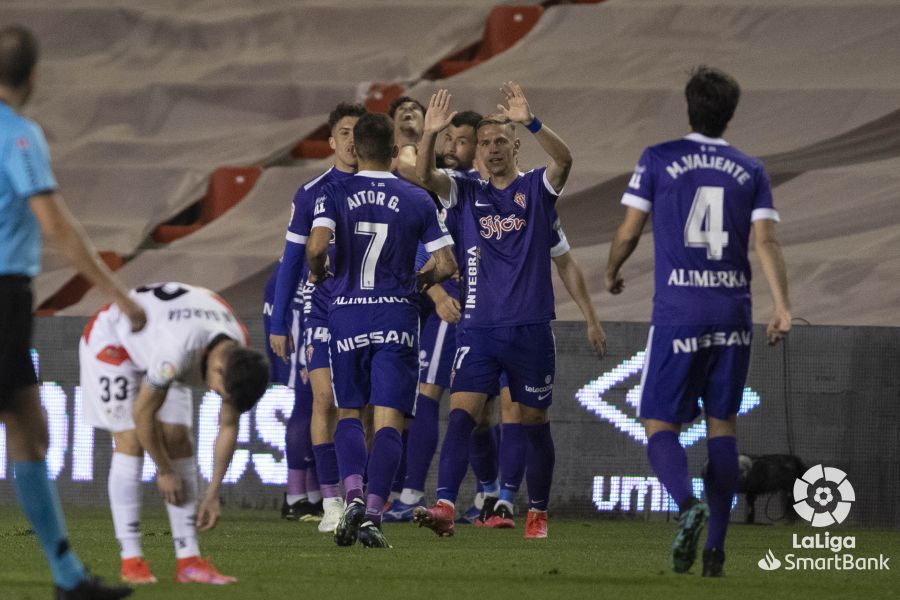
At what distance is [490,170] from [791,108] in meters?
8.46

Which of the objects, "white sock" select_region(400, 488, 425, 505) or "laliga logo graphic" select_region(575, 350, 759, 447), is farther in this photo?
"laliga logo graphic" select_region(575, 350, 759, 447)

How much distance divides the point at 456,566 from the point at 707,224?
179cm

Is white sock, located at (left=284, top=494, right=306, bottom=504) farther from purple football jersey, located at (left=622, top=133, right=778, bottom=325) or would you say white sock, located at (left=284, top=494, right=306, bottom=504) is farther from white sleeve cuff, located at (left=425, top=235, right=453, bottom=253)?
purple football jersey, located at (left=622, top=133, right=778, bottom=325)

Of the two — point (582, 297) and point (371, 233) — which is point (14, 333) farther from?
point (582, 297)

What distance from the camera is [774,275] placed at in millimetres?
6324

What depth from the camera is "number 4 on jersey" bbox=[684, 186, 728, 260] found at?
6371 mm

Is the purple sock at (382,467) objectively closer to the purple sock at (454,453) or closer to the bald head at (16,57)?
the purple sock at (454,453)

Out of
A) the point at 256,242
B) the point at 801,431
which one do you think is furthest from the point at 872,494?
the point at 256,242

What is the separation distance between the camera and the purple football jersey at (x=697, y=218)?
20.9ft

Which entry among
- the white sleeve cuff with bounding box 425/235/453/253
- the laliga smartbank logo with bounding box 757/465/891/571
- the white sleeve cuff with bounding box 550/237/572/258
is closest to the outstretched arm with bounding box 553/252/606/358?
the white sleeve cuff with bounding box 550/237/572/258

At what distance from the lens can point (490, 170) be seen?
8562mm

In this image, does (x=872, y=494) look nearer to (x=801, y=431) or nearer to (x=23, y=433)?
(x=801, y=431)

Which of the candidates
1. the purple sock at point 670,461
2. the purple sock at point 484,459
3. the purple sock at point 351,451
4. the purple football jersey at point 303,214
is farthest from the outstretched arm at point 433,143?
the purple sock at point 670,461

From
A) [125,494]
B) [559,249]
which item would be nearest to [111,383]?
[125,494]
